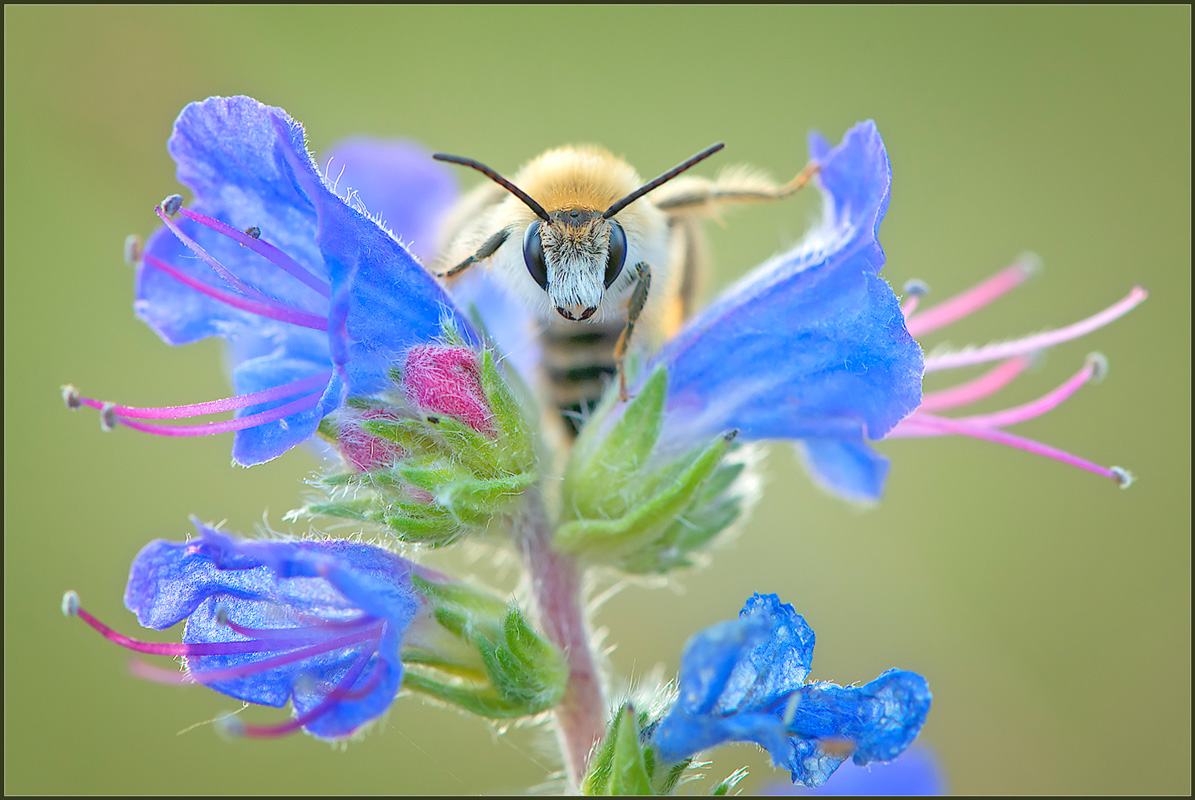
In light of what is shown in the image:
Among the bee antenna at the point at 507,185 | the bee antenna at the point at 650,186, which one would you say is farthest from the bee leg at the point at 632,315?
the bee antenna at the point at 507,185

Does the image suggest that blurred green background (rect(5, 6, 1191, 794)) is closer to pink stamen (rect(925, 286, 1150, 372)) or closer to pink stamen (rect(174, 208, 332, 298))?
pink stamen (rect(174, 208, 332, 298))

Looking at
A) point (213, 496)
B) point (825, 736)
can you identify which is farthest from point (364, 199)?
point (213, 496)

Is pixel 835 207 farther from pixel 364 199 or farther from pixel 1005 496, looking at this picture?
pixel 1005 496

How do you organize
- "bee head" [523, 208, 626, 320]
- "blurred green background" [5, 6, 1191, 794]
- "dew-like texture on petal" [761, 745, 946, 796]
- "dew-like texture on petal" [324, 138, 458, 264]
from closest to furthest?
"bee head" [523, 208, 626, 320] → "dew-like texture on petal" [761, 745, 946, 796] → "dew-like texture on petal" [324, 138, 458, 264] → "blurred green background" [5, 6, 1191, 794]

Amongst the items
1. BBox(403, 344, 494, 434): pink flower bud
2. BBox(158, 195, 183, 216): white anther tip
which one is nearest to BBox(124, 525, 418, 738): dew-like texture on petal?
BBox(403, 344, 494, 434): pink flower bud

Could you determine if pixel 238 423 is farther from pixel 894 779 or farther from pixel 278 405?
pixel 894 779

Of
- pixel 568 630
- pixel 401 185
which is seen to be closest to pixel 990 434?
pixel 568 630

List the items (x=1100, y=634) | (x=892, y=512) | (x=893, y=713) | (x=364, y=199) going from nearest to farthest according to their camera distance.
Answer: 1. (x=893, y=713)
2. (x=364, y=199)
3. (x=1100, y=634)
4. (x=892, y=512)

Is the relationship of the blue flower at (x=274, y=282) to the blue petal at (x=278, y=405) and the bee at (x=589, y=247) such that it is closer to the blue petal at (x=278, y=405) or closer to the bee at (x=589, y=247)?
the blue petal at (x=278, y=405)
